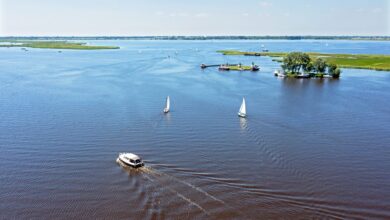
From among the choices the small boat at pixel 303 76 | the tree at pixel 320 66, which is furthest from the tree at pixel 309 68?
the small boat at pixel 303 76

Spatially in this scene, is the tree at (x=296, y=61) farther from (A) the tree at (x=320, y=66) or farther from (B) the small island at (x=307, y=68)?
(A) the tree at (x=320, y=66)

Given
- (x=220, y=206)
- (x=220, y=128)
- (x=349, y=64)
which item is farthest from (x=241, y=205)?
(x=349, y=64)

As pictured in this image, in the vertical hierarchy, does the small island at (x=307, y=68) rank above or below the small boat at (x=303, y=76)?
above

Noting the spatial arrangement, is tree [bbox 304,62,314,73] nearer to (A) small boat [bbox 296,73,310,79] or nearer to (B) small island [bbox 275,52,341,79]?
(B) small island [bbox 275,52,341,79]

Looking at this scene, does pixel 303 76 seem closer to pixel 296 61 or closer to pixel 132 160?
pixel 296 61

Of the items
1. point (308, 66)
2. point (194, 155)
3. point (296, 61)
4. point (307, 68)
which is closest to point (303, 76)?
point (307, 68)

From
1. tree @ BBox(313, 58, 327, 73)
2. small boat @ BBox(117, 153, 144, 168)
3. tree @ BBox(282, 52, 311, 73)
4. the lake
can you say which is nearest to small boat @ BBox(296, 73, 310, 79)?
tree @ BBox(282, 52, 311, 73)
